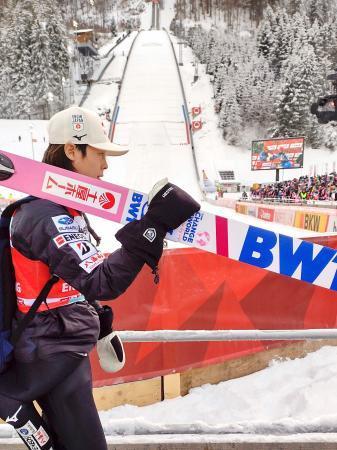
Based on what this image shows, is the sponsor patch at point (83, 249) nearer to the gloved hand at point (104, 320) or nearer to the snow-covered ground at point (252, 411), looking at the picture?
the gloved hand at point (104, 320)

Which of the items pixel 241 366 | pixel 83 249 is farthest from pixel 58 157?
pixel 241 366

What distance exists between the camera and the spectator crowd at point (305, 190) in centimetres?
2455

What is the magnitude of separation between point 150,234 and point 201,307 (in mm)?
2340

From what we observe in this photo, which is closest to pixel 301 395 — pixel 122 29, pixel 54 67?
pixel 54 67

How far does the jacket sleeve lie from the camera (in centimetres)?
137

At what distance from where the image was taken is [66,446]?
152 cm

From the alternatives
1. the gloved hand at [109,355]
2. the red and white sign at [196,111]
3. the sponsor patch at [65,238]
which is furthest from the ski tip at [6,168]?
the red and white sign at [196,111]

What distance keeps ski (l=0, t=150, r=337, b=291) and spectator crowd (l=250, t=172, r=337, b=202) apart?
74.4ft

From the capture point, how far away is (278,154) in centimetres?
3316

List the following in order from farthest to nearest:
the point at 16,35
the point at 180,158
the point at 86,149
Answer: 1. the point at 16,35
2. the point at 180,158
3. the point at 86,149

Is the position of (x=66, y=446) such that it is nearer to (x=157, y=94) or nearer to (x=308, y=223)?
(x=308, y=223)

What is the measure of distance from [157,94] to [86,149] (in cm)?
6111

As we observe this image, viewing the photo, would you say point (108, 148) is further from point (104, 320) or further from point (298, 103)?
point (298, 103)

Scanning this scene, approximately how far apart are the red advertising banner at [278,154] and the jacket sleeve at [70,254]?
1297 inches
